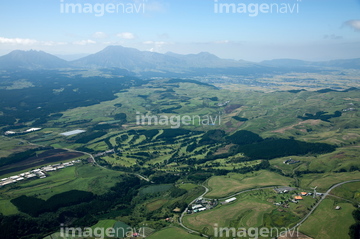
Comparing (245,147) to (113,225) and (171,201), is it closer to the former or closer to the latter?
(171,201)

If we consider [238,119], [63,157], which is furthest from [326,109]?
[63,157]

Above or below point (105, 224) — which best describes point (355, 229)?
above

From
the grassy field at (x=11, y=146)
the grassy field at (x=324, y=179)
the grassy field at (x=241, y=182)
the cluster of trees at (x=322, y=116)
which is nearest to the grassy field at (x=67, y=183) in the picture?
the grassy field at (x=241, y=182)

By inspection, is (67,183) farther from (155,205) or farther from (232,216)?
(232,216)

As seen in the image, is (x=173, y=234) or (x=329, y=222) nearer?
(x=173, y=234)

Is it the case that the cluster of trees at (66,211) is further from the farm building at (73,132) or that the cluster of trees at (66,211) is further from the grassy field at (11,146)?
the farm building at (73,132)

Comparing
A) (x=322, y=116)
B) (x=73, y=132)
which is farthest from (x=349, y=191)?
(x=73, y=132)

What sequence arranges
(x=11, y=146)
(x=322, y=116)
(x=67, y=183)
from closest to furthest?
1. (x=67, y=183)
2. (x=11, y=146)
3. (x=322, y=116)
